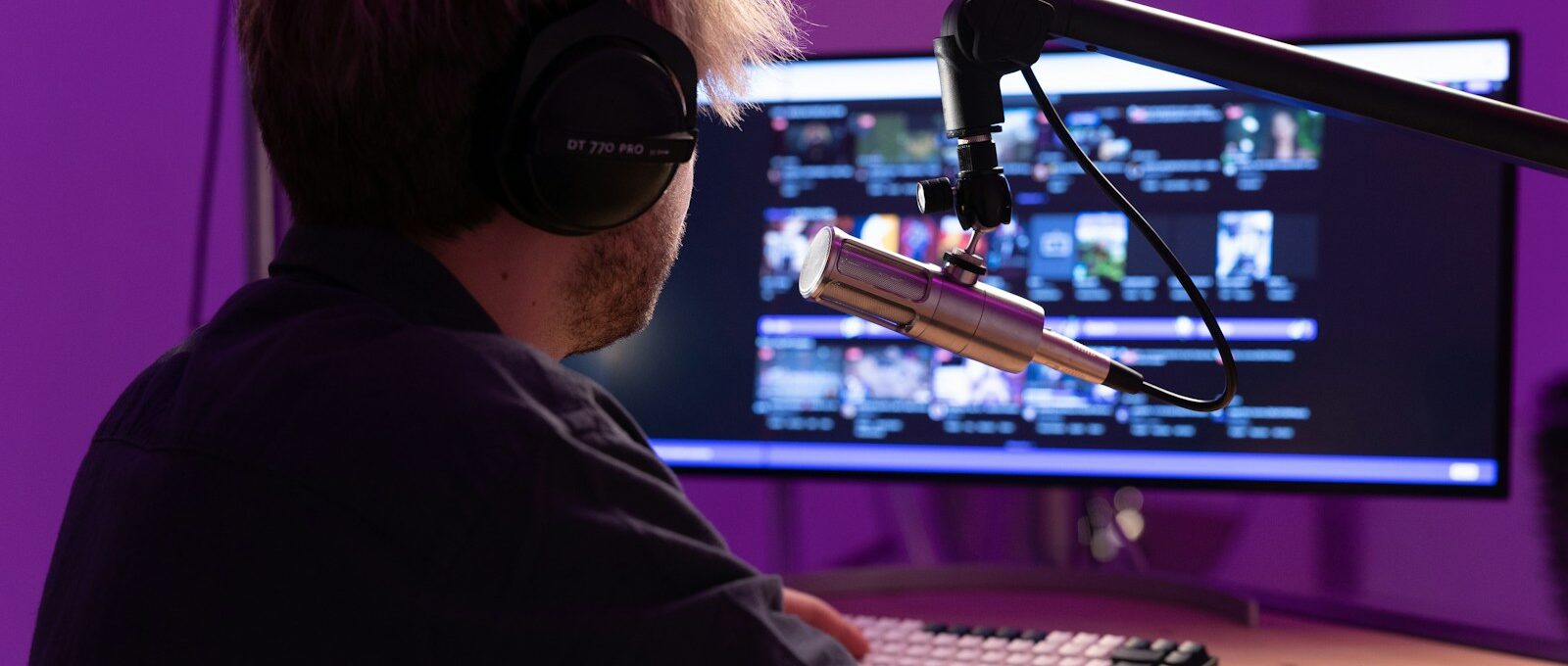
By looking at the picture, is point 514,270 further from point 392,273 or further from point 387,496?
point 387,496

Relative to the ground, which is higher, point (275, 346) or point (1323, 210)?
point (1323, 210)

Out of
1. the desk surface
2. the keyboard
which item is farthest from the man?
the desk surface

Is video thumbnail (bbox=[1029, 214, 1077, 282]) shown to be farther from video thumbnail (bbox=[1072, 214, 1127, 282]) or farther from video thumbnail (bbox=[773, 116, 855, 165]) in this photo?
video thumbnail (bbox=[773, 116, 855, 165])

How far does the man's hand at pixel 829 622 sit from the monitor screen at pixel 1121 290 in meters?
0.25

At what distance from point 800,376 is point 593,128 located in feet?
2.04

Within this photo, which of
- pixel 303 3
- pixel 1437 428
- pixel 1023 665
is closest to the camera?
pixel 303 3

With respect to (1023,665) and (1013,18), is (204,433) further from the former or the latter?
(1023,665)

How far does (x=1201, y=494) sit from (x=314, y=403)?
3.51 feet

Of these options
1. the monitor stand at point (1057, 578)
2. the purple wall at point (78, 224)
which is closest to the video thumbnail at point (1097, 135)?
the monitor stand at point (1057, 578)

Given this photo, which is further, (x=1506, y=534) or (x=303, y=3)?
(x=1506, y=534)

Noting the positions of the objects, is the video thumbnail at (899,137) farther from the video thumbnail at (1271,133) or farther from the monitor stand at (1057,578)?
the monitor stand at (1057,578)

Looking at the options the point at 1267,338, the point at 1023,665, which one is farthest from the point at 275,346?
the point at 1267,338

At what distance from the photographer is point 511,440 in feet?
1.52

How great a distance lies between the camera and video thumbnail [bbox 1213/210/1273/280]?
1102mm
